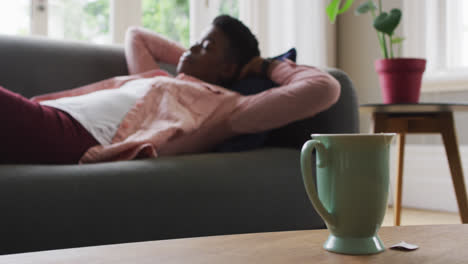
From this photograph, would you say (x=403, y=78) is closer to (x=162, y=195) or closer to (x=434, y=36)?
(x=434, y=36)

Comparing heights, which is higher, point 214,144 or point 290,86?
point 290,86

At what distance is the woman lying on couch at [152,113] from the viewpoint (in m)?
1.02

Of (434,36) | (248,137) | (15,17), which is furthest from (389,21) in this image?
(15,17)

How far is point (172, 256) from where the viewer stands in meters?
0.41

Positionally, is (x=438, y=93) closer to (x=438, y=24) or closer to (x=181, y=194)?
(x=438, y=24)

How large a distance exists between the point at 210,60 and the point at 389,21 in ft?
2.16

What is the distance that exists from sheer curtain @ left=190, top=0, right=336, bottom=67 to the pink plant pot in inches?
41.0

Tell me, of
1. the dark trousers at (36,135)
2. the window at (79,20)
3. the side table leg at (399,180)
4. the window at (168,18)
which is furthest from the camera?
the window at (168,18)

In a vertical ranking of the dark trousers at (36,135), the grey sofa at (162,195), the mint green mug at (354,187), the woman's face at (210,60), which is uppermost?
the woman's face at (210,60)

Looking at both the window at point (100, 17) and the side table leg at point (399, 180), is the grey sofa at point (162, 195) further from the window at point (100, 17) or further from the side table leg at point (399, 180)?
the window at point (100, 17)

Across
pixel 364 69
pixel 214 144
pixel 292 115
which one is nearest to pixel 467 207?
pixel 292 115

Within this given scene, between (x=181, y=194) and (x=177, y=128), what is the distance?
0.26 metres

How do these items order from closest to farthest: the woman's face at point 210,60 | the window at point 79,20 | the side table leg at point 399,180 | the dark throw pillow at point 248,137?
the dark throw pillow at point 248,137 → the woman's face at point 210,60 → the side table leg at point 399,180 → the window at point 79,20

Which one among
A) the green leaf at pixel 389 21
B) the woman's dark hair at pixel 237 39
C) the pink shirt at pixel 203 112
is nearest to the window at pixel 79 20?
the woman's dark hair at pixel 237 39
